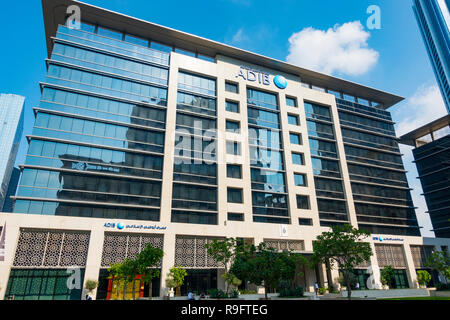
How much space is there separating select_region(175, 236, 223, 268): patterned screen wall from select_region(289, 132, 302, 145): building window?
28322 millimetres

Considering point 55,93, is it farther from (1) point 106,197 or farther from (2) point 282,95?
(2) point 282,95

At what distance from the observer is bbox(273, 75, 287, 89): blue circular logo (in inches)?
2594

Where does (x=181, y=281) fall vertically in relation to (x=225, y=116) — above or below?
below

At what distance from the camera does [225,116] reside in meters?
58.2

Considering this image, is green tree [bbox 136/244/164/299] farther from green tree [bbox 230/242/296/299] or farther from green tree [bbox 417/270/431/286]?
green tree [bbox 417/270/431/286]

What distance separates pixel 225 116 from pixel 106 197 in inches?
1031

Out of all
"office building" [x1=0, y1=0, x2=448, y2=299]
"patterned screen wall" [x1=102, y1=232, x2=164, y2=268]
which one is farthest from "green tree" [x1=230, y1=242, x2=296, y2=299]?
"patterned screen wall" [x1=102, y1=232, x2=164, y2=268]

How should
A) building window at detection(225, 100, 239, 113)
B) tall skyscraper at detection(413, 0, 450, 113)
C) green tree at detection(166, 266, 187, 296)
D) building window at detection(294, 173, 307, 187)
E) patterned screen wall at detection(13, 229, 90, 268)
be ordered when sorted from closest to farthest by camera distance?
patterned screen wall at detection(13, 229, 90, 268)
green tree at detection(166, 266, 187, 296)
building window at detection(225, 100, 239, 113)
building window at detection(294, 173, 307, 187)
tall skyscraper at detection(413, 0, 450, 113)

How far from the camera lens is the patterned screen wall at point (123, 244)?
42.8 meters

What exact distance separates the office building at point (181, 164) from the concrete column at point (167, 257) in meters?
0.15

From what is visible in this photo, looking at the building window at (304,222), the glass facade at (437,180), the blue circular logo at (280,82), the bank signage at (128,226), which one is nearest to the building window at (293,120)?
the blue circular logo at (280,82)

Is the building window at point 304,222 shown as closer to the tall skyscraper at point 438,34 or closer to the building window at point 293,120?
the building window at point 293,120

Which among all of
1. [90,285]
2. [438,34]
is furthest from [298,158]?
[438,34]
